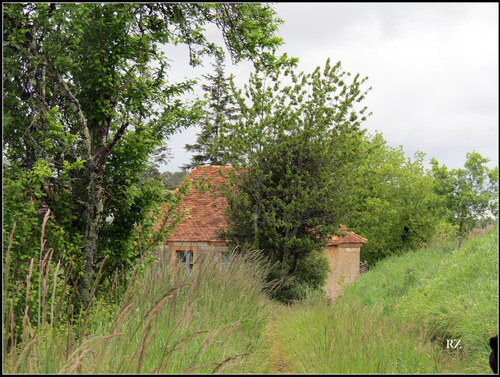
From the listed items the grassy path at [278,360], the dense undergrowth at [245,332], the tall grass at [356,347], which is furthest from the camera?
the grassy path at [278,360]

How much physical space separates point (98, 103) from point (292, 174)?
8.27 metres

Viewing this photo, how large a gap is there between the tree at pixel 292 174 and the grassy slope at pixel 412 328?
333cm

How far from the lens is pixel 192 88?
8242 mm

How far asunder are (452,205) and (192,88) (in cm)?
1071

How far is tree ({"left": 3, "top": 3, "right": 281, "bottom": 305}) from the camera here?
20.9ft

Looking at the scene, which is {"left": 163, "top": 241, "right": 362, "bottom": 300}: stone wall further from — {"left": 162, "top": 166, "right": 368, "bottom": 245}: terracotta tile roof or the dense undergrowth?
the dense undergrowth

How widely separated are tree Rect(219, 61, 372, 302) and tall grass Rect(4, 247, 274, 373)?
5358 mm

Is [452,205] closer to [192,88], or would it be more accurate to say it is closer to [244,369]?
[192,88]

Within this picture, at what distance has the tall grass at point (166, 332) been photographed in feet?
11.6

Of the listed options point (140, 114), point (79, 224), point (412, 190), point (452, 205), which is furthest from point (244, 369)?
point (412, 190)

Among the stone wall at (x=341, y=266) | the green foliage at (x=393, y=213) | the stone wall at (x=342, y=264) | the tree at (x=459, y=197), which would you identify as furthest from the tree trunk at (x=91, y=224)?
the green foliage at (x=393, y=213)

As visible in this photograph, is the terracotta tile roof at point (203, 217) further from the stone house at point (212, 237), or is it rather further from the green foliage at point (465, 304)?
the green foliage at point (465, 304)

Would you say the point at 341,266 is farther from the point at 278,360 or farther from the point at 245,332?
the point at 278,360

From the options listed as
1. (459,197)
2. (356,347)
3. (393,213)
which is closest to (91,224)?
(356,347)
